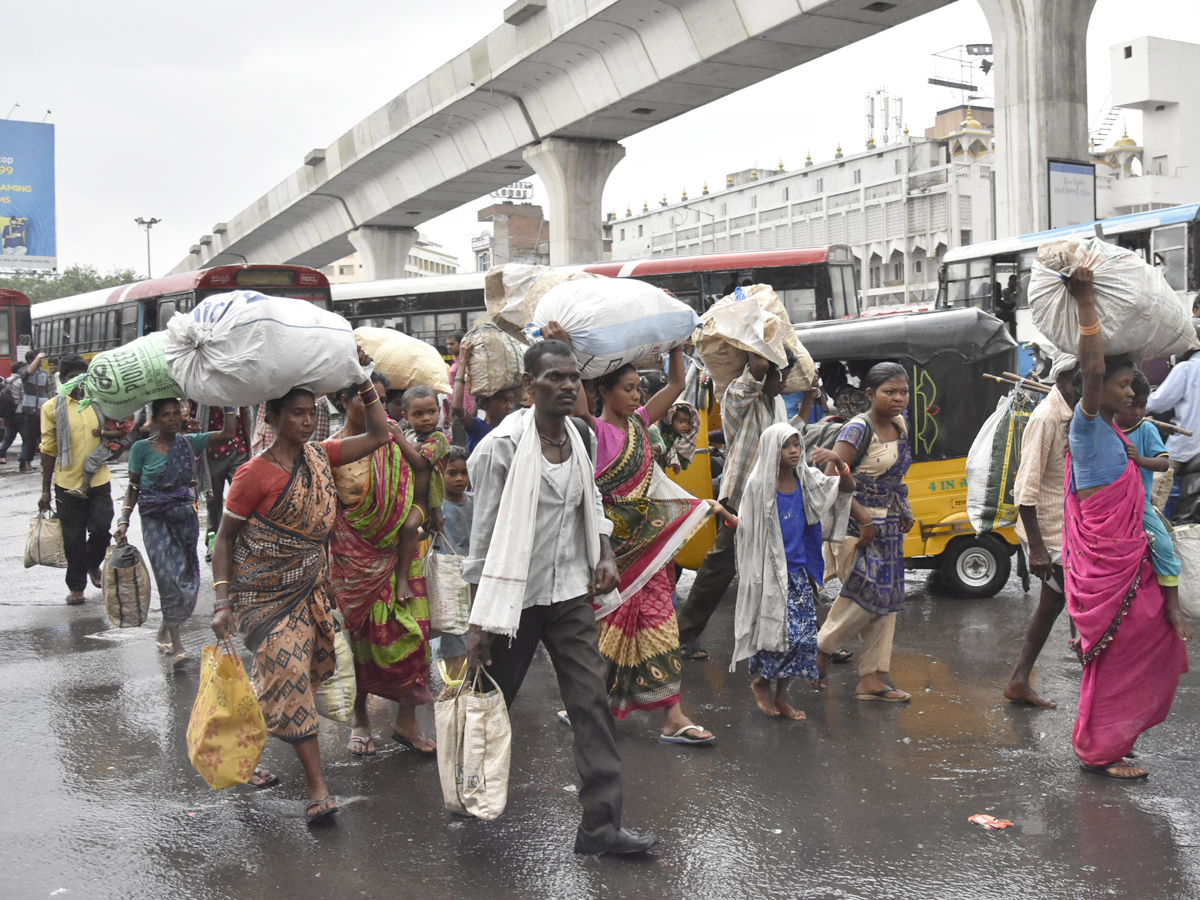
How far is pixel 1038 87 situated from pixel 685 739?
14.0 metres

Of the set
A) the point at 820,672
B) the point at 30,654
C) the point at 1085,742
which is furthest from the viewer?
the point at 30,654

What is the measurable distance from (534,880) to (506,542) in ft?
3.60

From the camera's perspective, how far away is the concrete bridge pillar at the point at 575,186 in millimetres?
24125

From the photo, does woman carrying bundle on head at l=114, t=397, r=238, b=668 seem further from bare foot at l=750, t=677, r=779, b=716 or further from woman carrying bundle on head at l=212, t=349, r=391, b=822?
bare foot at l=750, t=677, r=779, b=716

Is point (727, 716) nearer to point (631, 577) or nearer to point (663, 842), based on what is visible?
point (631, 577)

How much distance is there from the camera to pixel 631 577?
15.8 feet

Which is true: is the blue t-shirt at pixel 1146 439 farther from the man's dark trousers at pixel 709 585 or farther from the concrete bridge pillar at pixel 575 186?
the concrete bridge pillar at pixel 575 186

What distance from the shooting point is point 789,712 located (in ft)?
16.8

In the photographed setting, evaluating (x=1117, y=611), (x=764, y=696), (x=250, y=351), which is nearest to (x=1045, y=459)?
(x=1117, y=611)

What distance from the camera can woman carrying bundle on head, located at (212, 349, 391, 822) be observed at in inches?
158

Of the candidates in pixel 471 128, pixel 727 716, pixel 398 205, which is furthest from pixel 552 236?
pixel 727 716

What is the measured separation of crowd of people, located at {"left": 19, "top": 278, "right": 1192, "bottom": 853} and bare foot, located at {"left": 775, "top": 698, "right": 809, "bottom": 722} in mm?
18

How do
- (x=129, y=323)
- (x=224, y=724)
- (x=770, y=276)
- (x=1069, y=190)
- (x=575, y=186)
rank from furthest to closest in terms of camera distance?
(x=575, y=186) → (x=129, y=323) → (x=770, y=276) → (x=1069, y=190) → (x=224, y=724)

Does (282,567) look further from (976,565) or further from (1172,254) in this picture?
(1172,254)
